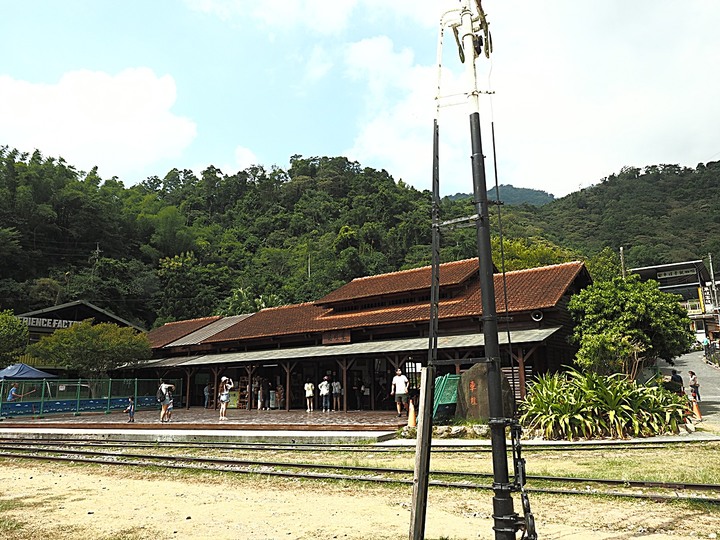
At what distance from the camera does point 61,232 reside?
211 feet

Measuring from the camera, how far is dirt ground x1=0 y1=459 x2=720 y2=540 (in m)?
5.63

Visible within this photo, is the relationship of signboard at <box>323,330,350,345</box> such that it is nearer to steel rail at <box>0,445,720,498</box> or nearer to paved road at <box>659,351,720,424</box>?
steel rail at <box>0,445,720,498</box>

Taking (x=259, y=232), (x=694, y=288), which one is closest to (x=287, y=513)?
(x=694, y=288)

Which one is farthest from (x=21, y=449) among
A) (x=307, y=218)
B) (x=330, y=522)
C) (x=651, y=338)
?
(x=307, y=218)

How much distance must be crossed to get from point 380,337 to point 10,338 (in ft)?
72.8

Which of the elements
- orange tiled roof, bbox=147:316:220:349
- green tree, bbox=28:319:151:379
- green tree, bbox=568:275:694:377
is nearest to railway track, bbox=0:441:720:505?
green tree, bbox=568:275:694:377

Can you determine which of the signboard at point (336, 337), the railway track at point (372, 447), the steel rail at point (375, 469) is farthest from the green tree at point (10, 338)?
the steel rail at point (375, 469)

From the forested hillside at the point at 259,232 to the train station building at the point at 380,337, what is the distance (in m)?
20.6

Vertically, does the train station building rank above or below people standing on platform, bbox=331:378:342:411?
above

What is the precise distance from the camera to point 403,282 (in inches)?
1058

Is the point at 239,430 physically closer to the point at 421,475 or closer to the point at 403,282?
the point at 403,282

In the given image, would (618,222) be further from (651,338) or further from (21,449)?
(21,449)

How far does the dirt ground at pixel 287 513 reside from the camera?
563 cm

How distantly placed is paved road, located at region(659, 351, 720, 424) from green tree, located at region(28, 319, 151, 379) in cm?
2791
